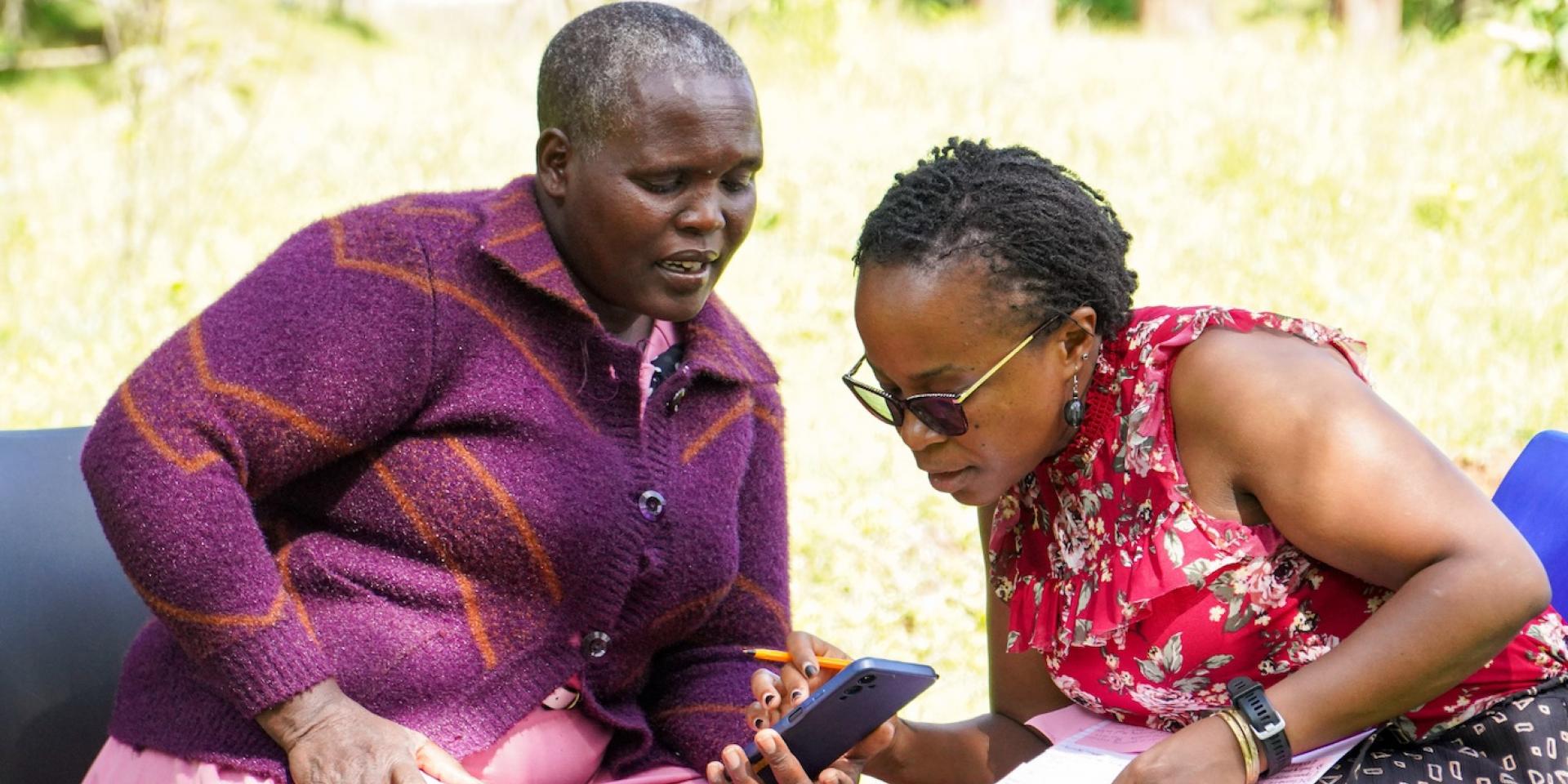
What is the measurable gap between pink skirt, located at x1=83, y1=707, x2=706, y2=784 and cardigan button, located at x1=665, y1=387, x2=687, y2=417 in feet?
1.82

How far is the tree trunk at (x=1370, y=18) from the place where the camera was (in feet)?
34.1

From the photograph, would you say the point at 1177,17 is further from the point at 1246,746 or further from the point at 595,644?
the point at 1246,746

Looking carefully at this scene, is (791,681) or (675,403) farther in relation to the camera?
(675,403)

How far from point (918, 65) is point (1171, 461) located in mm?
7255

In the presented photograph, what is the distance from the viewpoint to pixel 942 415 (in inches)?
94.7

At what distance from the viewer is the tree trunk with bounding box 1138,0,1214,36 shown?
1133 centimetres

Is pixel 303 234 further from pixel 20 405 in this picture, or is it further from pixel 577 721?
pixel 20 405

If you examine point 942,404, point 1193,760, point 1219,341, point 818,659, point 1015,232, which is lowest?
point 818,659

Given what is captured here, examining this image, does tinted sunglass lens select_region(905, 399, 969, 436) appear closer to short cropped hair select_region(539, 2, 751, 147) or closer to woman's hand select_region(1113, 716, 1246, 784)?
woman's hand select_region(1113, 716, 1246, 784)

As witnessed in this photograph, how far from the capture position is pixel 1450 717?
236 cm

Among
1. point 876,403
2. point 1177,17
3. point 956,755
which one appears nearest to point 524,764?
point 956,755

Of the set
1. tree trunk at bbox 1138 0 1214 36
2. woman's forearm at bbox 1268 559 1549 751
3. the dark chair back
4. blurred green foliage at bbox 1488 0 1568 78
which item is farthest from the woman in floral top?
tree trunk at bbox 1138 0 1214 36

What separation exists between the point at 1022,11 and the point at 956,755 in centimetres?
884

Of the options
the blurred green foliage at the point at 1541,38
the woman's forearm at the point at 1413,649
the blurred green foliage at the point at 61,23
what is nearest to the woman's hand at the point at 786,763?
the woman's forearm at the point at 1413,649
